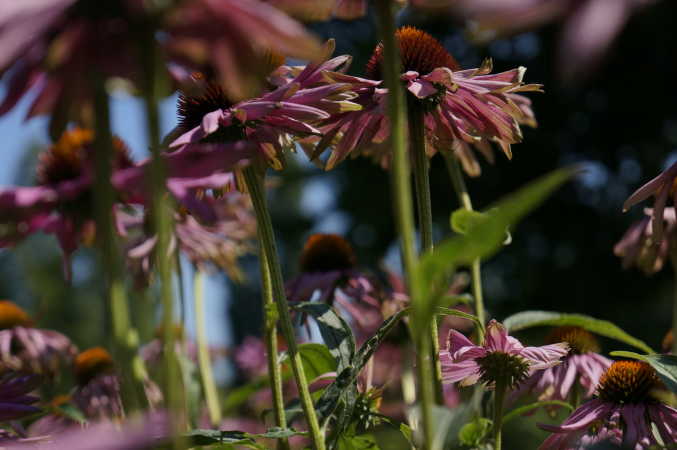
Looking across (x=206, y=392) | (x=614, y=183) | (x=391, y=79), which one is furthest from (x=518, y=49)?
(x=391, y=79)

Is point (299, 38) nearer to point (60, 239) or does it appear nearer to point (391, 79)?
point (391, 79)

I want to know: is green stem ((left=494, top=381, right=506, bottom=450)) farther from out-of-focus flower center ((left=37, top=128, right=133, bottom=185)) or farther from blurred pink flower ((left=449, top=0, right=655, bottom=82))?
out-of-focus flower center ((left=37, top=128, right=133, bottom=185))

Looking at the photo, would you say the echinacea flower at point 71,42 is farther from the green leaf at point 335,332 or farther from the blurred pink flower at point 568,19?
the green leaf at point 335,332

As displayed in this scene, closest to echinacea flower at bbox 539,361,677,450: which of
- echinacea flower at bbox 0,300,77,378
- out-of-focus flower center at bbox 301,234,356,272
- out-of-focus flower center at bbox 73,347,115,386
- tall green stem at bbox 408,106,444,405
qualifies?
tall green stem at bbox 408,106,444,405

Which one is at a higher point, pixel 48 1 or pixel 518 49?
pixel 518 49

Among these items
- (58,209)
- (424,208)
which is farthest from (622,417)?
(58,209)

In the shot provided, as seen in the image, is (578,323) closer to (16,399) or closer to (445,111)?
(445,111)

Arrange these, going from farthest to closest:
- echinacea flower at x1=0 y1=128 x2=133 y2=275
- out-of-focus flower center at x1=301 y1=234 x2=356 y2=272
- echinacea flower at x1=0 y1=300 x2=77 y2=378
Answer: out-of-focus flower center at x1=301 y1=234 x2=356 y2=272 → echinacea flower at x1=0 y1=300 x2=77 y2=378 → echinacea flower at x1=0 y1=128 x2=133 y2=275
